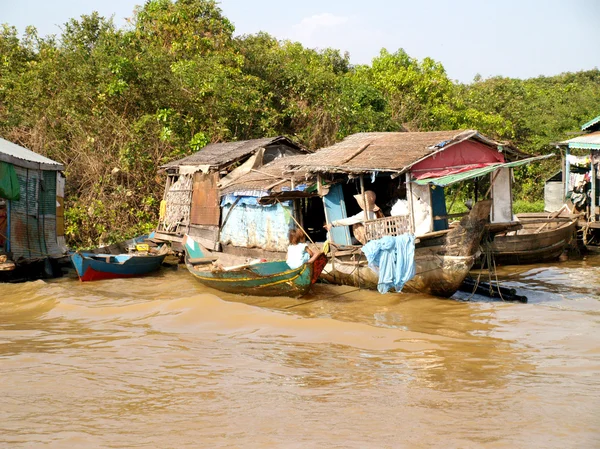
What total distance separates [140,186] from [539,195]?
14211 millimetres

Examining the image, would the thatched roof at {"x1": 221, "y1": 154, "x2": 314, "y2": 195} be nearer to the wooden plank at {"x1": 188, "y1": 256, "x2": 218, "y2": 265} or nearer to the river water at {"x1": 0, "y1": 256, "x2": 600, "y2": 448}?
the wooden plank at {"x1": 188, "y1": 256, "x2": 218, "y2": 265}

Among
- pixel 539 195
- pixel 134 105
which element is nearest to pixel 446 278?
pixel 134 105

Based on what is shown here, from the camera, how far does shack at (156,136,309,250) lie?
15125mm

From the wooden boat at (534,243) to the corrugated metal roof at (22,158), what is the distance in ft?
32.4

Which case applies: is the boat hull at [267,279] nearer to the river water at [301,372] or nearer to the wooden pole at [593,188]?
the river water at [301,372]

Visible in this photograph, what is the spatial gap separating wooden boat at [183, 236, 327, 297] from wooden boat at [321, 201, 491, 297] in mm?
748

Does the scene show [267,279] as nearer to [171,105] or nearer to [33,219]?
[33,219]

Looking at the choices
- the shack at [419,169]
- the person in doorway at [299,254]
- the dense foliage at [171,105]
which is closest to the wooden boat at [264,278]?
the person in doorway at [299,254]

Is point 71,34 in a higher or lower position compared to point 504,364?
higher

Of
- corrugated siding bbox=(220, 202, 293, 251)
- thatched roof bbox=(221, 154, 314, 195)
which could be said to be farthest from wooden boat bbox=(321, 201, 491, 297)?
thatched roof bbox=(221, 154, 314, 195)

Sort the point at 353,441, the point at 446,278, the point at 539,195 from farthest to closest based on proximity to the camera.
A: the point at 539,195 < the point at 446,278 < the point at 353,441

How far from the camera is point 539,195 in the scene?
24031 millimetres

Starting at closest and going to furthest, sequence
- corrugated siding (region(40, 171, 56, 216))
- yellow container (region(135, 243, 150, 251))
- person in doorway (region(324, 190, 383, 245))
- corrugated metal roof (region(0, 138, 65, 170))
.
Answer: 1. person in doorway (region(324, 190, 383, 245))
2. corrugated metal roof (region(0, 138, 65, 170))
3. corrugated siding (region(40, 171, 56, 216))
4. yellow container (region(135, 243, 150, 251))

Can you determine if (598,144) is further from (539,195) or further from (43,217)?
(43,217)
